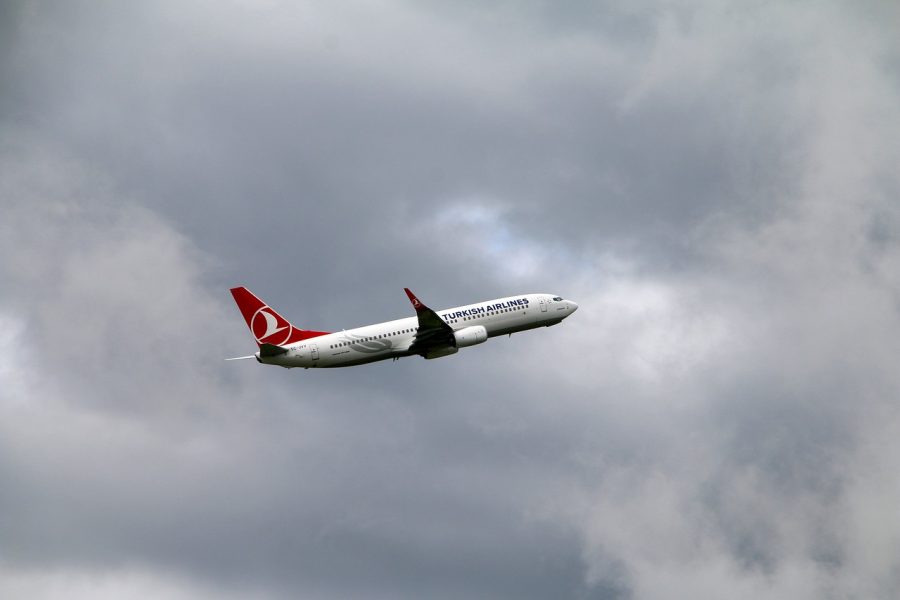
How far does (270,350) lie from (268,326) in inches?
248

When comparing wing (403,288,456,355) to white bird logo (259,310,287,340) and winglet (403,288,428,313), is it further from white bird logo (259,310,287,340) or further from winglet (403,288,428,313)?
white bird logo (259,310,287,340)

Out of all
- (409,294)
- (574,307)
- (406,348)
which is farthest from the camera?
(574,307)

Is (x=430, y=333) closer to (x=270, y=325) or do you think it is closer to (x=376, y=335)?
(x=376, y=335)

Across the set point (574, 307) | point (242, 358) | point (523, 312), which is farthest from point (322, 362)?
point (574, 307)

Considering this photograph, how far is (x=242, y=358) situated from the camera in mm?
115312

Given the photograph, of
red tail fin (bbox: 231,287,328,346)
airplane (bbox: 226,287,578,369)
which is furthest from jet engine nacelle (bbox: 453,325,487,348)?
red tail fin (bbox: 231,287,328,346)

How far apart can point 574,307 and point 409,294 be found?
28.3 meters

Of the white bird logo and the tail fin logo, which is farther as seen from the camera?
the white bird logo

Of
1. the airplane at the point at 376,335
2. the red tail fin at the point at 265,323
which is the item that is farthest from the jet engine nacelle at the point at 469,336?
the red tail fin at the point at 265,323

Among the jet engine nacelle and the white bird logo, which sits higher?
the white bird logo

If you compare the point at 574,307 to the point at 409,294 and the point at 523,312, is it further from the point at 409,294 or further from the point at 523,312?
the point at 409,294

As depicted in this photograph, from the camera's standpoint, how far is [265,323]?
121 m

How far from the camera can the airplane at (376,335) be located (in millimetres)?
116250

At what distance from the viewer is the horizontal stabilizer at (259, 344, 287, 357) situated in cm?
11500
